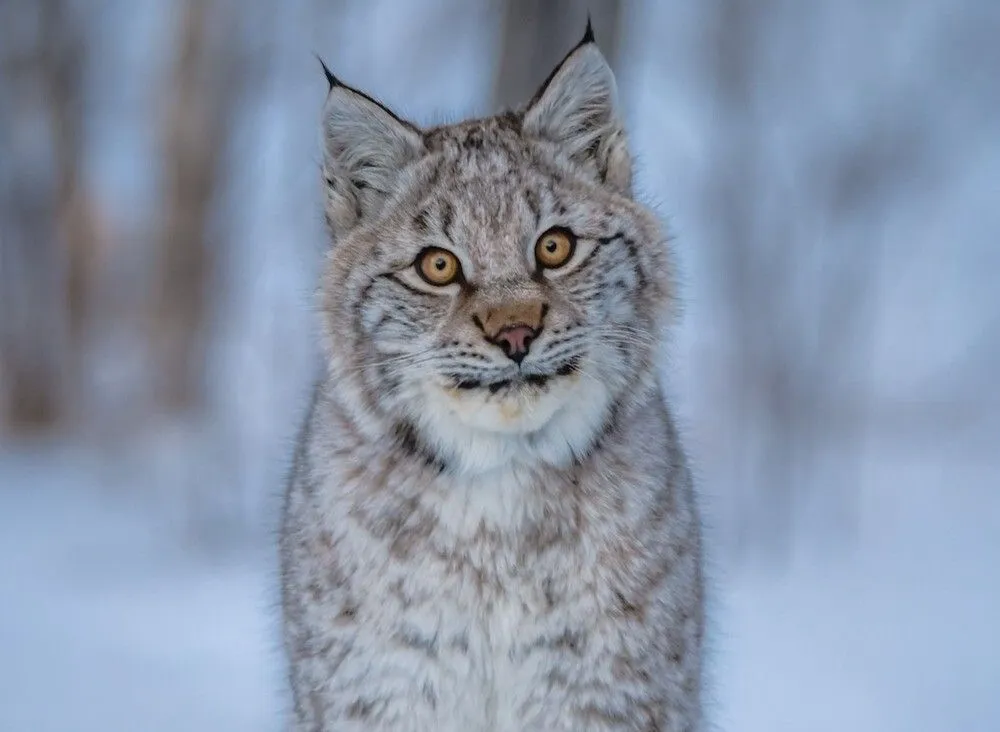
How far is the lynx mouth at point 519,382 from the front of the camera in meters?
2.67

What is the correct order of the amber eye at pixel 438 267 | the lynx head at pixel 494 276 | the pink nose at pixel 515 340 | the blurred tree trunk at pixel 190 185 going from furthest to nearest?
the blurred tree trunk at pixel 190 185 < the amber eye at pixel 438 267 < the lynx head at pixel 494 276 < the pink nose at pixel 515 340

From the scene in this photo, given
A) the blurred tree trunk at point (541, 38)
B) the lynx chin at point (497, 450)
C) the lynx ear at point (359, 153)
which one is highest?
the blurred tree trunk at point (541, 38)

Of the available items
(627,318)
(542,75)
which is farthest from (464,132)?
(542,75)

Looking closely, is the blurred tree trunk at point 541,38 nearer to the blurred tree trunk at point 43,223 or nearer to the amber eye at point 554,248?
the amber eye at point 554,248

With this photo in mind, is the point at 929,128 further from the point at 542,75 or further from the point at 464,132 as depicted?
the point at 464,132

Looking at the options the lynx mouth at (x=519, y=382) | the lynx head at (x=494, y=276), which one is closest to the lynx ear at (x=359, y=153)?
the lynx head at (x=494, y=276)

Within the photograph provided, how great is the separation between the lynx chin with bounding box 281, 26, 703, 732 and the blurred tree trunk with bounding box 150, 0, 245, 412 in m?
4.95

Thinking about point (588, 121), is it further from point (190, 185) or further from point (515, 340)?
point (190, 185)

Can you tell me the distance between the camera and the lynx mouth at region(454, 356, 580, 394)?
105 inches

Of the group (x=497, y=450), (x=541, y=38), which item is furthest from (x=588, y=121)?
(x=541, y=38)

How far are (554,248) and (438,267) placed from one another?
0.31 meters

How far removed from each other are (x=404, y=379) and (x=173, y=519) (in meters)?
4.25

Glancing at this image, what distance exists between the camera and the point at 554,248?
288 cm

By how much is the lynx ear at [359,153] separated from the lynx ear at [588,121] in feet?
1.18
